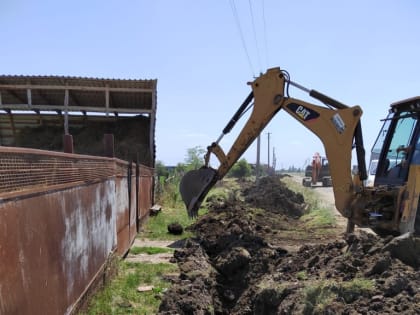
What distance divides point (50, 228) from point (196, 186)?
7247mm

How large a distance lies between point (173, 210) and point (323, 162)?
25.5 meters

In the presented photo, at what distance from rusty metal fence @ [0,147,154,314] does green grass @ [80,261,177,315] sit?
1.18ft

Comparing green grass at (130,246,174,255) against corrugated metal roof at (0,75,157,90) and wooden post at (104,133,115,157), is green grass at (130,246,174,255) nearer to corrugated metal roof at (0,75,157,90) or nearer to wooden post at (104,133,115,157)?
wooden post at (104,133,115,157)

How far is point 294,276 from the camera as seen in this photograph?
21.4 feet

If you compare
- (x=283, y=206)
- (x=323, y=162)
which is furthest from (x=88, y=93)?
(x=323, y=162)

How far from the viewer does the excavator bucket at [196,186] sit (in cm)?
1087

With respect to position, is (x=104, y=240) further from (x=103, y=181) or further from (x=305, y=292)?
(x=305, y=292)

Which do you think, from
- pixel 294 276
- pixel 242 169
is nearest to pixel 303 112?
pixel 294 276

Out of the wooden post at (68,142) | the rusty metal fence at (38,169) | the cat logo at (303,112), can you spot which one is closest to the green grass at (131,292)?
the rusty metal fence at (38,169)

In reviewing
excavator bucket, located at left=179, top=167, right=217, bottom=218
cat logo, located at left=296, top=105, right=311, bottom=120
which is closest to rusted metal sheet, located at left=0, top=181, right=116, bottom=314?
excavator bucket, located at left=179, top=167, right=217, bottom=218

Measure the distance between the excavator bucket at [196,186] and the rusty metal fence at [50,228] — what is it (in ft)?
13.4

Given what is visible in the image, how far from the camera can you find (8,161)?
2930mm

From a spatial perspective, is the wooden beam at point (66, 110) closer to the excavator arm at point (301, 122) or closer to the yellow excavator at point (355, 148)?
the excavator arm at point (301, 122)

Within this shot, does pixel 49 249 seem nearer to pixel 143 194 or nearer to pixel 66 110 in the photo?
pixel 143 194
